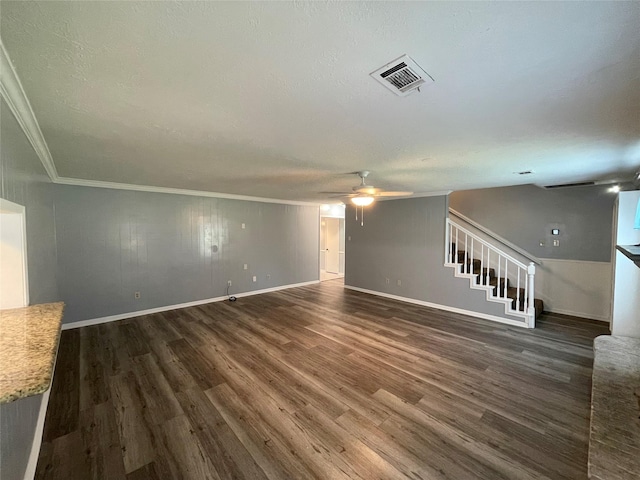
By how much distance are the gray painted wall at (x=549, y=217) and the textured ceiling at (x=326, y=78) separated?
2.52 m

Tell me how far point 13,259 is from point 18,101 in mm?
1003

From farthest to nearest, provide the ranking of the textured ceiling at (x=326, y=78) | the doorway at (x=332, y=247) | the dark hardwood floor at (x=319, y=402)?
the doorway at (x=332, y=247), the dark hardwood floor at (x=319, y=402), the textured ceiling at (x=326, y=78)

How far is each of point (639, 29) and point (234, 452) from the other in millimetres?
3207

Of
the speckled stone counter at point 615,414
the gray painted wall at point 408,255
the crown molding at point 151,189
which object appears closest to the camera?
the speckled stone counter at point 615,414

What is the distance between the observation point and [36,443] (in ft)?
6.10

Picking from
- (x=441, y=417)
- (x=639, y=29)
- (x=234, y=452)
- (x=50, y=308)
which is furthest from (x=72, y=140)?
(x=441, y=417)

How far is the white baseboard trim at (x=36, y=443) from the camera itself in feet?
5.37

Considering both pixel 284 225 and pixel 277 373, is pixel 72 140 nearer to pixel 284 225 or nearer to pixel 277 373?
pixel 277 373

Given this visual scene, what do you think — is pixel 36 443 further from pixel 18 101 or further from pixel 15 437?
pixel 18 101

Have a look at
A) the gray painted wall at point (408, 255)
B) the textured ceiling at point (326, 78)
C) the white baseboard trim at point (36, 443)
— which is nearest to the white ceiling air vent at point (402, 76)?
the textured ceiling at point (326, 78)

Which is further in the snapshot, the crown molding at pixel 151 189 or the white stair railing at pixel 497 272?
the white stair railing at pixel 497 272

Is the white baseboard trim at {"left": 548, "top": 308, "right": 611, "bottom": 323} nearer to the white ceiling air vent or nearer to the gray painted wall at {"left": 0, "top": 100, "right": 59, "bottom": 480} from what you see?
the white ceiling air vent

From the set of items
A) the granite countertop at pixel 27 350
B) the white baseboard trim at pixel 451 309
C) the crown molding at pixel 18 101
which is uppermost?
the crown molding at pixel 18 101

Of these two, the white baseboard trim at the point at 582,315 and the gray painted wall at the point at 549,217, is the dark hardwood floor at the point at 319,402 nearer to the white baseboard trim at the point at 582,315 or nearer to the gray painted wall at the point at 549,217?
the white baseboard trim at the point at 582,315
